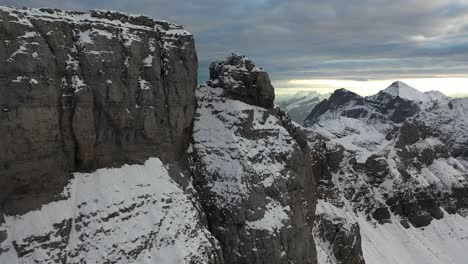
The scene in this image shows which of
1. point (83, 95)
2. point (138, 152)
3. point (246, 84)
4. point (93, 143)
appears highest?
point (246, 84)

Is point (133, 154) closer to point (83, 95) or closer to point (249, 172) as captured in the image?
point (83, 95)

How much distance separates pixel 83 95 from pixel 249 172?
23775 millimetres

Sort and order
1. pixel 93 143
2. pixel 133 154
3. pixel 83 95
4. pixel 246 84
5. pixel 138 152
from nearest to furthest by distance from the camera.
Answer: pixel 83 95 → pixel 93 143 → pixel 133 154 → pixel 138 152 → pixel 246 84

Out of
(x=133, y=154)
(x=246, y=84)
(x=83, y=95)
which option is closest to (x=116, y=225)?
(x=133, y=154)

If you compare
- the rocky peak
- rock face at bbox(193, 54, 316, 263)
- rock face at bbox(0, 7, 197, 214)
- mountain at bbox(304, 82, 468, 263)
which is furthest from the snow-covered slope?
mountain at bbox(304, 82, 468, 263)

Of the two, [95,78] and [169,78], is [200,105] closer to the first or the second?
[169,78]

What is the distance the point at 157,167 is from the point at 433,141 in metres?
166

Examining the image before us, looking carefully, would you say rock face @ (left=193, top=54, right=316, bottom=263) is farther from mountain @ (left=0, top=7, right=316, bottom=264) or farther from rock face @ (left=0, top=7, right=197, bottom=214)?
rock face @ (left=0, top=7, right=197, bottom=214)

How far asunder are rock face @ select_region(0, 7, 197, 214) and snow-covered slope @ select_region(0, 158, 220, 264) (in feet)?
5.69

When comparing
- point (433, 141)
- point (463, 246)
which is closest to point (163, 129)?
point (463, 246)

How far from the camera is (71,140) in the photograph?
5200 centimetres

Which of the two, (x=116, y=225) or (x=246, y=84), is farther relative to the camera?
(x=246, y=84)

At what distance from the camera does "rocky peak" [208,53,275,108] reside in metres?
74.6

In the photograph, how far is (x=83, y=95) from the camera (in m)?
51.8
